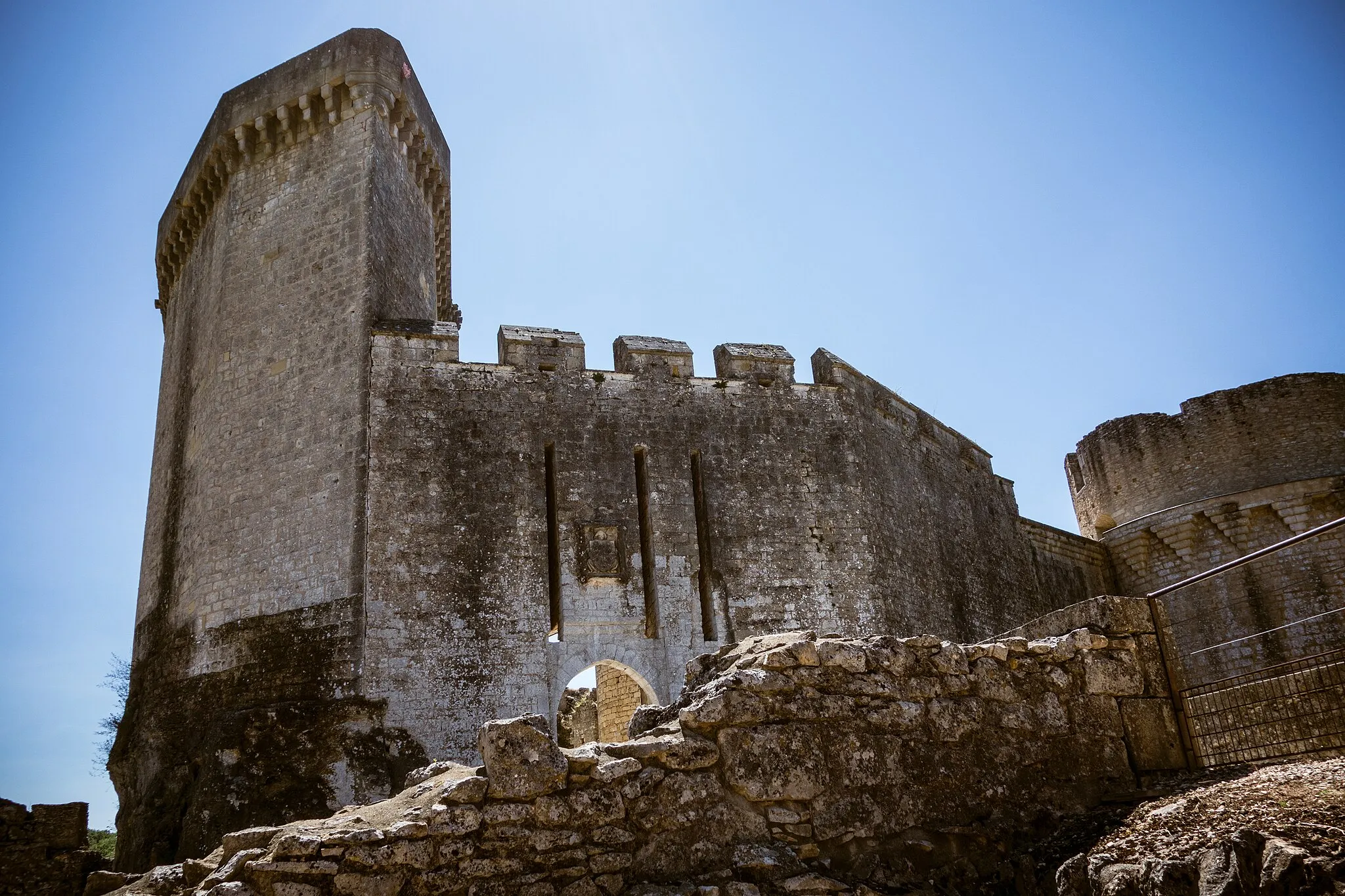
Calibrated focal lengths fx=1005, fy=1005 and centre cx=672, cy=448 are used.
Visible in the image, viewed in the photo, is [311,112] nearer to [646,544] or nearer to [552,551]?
[552,551]

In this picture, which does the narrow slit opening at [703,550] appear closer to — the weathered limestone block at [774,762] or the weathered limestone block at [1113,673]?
the weathered limestone block at [1113,673]

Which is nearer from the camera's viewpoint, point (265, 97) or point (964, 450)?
point (265, 97)

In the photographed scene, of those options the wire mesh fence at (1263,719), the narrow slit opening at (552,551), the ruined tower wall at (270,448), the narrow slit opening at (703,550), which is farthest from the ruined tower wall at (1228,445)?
the ruined tower wall at (270,448)

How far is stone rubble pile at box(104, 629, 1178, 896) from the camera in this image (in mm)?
4582

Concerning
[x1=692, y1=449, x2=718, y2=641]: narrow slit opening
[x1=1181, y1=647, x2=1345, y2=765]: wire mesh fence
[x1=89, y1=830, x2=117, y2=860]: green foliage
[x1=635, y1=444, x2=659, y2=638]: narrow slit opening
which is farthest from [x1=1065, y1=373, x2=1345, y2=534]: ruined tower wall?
[x1=89, y1=830, x2=117, y2=860]: green foliage

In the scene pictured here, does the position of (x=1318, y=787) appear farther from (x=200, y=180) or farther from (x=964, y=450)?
(x=200, y=180)

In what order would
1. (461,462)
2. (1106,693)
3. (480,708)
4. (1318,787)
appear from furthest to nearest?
1. (461,462)
2. (480,708)
3. (1106,693)
4. (1318,787)

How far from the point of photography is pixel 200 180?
558 inches

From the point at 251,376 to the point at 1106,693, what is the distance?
10.3m

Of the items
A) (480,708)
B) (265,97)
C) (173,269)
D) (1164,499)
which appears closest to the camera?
(480,708)

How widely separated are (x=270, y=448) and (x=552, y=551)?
354cm

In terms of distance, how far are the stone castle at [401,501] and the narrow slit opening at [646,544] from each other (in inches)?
1.4

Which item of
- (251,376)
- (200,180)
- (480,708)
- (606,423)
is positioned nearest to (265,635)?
(480,708)

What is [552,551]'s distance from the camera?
1166 centimetres
